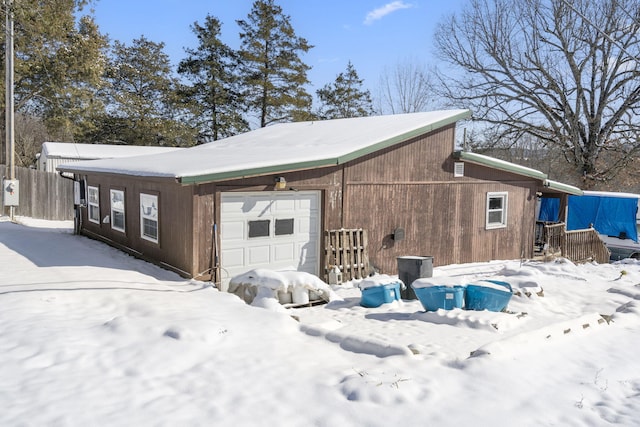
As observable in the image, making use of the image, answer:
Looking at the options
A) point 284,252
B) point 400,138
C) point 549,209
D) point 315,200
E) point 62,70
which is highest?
point 62,70

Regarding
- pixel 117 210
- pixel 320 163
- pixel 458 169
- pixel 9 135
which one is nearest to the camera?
pixel 320 163

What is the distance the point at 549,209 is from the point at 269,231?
14722 millimetres

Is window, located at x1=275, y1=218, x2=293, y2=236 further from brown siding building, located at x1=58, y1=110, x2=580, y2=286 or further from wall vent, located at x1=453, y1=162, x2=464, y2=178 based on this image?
wall vent, located at x1=453, y1=162, x2=464, y2=178

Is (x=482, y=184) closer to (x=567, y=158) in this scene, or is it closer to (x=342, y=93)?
(x=567, y=158)

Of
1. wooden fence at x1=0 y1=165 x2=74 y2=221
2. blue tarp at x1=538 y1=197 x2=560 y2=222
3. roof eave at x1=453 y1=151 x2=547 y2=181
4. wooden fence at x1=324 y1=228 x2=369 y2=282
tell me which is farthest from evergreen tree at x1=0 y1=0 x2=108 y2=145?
blue tarp at x1=538 y1=197 x2=560 y2=222

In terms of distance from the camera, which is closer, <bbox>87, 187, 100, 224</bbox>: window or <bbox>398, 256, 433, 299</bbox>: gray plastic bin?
<bbox>398, 256, 433, 299</bbox>: gray plastic bin

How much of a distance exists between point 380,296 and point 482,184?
663 cm

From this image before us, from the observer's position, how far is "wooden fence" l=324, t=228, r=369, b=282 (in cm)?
1155

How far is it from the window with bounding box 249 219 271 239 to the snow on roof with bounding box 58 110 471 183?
1.13 meters

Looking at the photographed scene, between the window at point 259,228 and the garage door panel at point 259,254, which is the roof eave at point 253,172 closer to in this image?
the window at point 259,228

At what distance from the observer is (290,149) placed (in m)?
13.0

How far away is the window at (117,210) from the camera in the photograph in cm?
1261

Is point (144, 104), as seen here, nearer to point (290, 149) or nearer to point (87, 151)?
point (87, 151)

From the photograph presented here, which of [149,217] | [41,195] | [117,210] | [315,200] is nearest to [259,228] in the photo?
[315,200]
